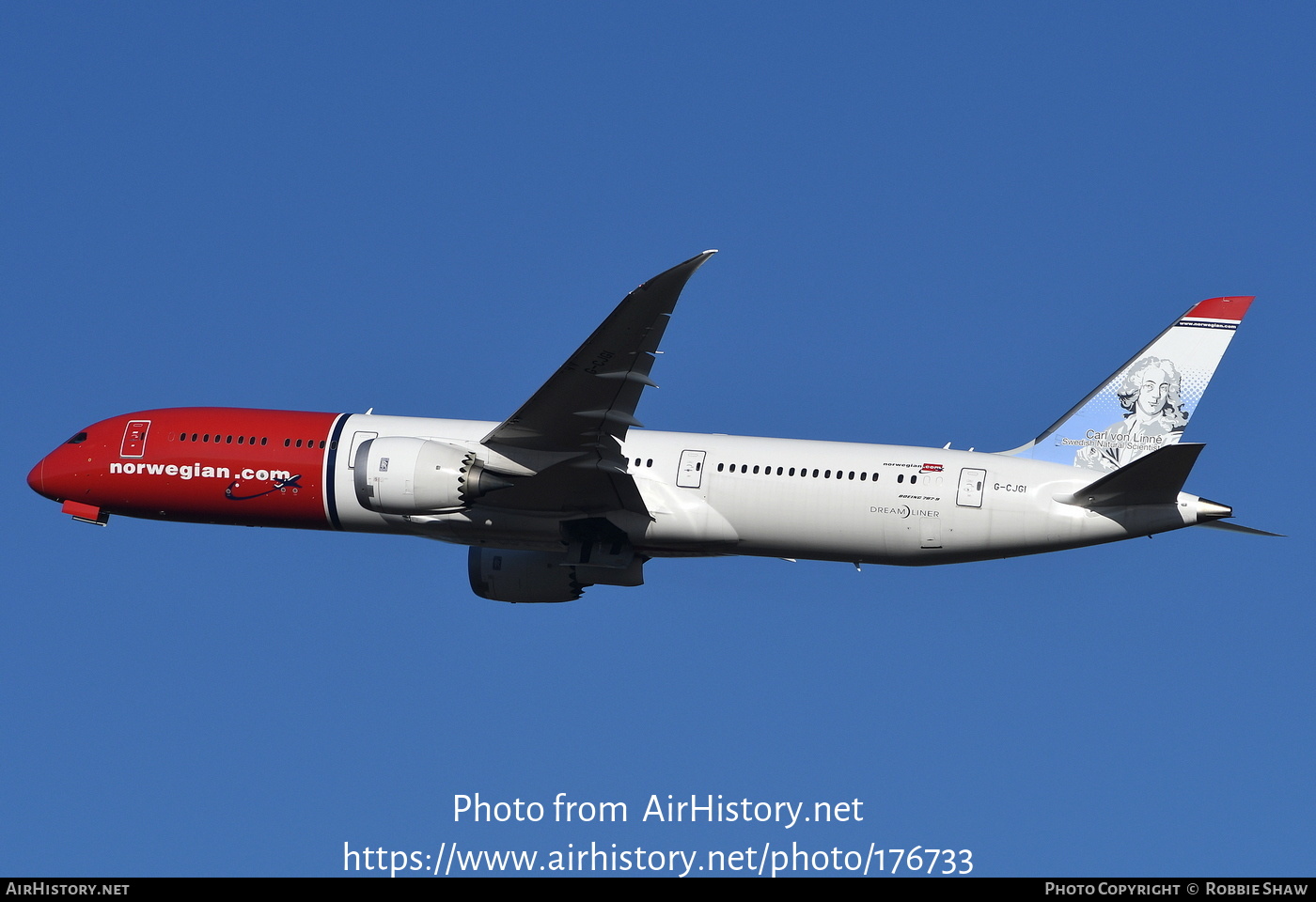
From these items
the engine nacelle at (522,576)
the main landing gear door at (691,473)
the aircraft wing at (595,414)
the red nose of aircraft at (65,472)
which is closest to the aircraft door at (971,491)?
the main landing gear door at (691,473)

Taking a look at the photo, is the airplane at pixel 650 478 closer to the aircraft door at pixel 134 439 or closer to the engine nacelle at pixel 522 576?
the aircraft door at pixel 134 439

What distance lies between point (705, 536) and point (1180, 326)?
11821mm

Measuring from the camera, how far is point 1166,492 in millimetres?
32562

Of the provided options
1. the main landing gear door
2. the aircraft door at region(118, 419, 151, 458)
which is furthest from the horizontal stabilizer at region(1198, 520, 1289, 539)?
the aircraft door at region(118, 419, 151, 458)

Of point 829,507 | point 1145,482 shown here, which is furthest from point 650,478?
point 1145,482

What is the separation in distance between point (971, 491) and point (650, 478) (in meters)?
7.19

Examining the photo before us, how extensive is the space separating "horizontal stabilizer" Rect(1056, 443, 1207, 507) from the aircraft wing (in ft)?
32.0

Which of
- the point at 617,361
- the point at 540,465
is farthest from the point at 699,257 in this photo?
the point at 540,465

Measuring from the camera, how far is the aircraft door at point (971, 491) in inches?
1347

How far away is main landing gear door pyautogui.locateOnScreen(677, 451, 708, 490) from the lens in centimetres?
3534

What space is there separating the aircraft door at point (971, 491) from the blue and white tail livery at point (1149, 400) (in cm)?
184

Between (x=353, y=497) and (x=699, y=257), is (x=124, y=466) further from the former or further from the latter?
(x=699, y=257)

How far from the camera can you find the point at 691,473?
116 feet
